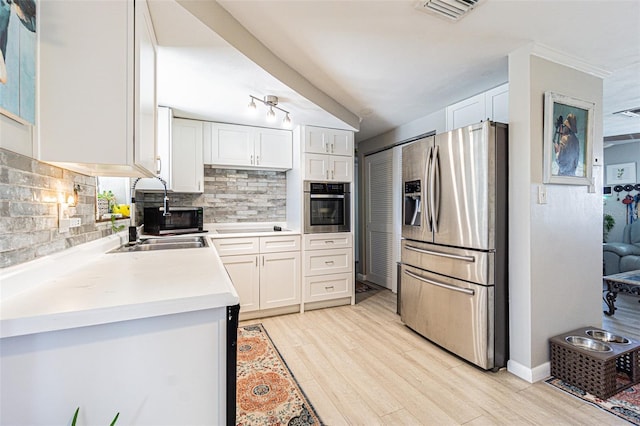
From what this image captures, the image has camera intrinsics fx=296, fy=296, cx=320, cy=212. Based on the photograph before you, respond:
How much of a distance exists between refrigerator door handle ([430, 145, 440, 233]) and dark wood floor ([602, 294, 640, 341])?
7.11 ft

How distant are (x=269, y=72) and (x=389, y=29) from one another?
86 cm

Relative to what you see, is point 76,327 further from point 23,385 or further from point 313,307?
point 313,307

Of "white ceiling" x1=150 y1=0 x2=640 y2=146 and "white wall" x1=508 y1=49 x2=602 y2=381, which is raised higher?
"white ceiling" x1=150 y1=0 x2=640 y2=146

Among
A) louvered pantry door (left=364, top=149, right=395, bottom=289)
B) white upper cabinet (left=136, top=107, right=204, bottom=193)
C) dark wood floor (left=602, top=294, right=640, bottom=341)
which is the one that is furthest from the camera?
louvered pantry door (left=364, top=149, right=395, bottom=289)

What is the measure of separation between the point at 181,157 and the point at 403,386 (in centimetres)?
301

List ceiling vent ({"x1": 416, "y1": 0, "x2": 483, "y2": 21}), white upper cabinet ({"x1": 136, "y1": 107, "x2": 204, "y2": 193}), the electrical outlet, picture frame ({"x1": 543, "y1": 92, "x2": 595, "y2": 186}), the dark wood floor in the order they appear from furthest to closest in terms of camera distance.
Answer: white upper cabinet ({"x1": 136, "y1": 107, "x2": 204, "y2": 193}) → the dark wood floor → the electrical outlet → picture frame ({"x1": 543, "y1": 92, "x2": 595, "y2": 186}) → ceiling vent ({"x1": 416, "y1": 0, "x2": 483, "y2": 21})

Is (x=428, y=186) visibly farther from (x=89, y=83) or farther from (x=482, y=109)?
(x=89, y=83)

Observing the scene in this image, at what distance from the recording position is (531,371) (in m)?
2.08

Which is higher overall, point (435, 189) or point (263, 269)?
point (435, 189)

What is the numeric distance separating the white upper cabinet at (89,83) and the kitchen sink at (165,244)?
111cm

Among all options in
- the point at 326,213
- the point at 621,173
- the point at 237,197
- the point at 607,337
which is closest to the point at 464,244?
the point at 607,337

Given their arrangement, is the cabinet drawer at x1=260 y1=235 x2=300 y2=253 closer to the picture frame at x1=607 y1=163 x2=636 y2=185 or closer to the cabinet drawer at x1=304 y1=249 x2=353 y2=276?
the cabinet drawer at x1=304 y1=249 x2=353 y2=276

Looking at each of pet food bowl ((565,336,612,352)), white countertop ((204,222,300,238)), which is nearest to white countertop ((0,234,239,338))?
white countertop ((204,222,300,238))

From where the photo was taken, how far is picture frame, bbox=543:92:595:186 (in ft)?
7.08
